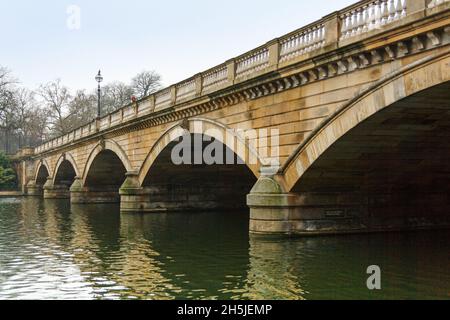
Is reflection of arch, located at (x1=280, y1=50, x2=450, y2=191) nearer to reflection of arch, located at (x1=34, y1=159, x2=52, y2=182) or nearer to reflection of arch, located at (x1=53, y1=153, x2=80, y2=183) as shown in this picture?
reflection of arch, located at (x1=53, y1=153, x2=80, y2=183)

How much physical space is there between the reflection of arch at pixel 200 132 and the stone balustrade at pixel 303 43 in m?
1.03

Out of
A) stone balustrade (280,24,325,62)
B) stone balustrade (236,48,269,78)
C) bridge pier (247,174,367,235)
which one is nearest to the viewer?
stone balustrade (280,24,325,62)

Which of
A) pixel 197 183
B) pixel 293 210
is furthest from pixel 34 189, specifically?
pixel 293 210

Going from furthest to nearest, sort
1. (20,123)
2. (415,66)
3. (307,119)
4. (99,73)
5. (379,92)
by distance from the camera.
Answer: (20,123), (99,73), (307,119), (379,92), (415,66)

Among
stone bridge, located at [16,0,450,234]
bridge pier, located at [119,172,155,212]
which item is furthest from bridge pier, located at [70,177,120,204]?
stone bridge, located at [16,0,450,234]

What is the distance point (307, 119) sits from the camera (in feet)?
45.2

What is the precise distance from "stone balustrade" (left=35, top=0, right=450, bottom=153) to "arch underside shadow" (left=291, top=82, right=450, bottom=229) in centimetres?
171

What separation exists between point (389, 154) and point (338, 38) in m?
3.70

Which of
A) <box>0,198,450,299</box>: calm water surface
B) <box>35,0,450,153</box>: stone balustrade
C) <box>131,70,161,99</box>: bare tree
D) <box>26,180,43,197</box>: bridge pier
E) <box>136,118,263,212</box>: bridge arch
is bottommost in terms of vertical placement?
<box>0,198,450,299</box>: calm water surface

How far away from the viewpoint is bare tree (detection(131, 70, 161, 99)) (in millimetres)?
65312

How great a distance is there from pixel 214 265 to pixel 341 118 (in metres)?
4.40

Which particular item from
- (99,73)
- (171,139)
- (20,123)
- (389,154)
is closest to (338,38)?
(389,154)

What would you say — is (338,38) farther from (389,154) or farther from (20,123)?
(20,123)

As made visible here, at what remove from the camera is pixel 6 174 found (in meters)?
60.6
